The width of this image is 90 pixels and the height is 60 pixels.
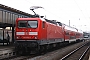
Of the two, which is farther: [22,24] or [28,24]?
[22,24]

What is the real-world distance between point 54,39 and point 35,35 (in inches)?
242

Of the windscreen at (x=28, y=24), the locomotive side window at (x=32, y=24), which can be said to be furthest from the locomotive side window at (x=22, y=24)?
the locomotive side window at (x=32, y=24)

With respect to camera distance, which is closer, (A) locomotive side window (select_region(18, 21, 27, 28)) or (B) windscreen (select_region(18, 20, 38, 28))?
(B) windscreen (select_region(18, 20, 38, 28))

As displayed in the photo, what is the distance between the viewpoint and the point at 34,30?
17.2 m

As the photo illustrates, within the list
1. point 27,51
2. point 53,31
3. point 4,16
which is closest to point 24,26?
point 27,51

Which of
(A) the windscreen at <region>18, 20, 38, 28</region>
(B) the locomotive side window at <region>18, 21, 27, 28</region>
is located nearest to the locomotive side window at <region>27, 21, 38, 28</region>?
(A) the windscreen at <region>18, 20, 38, 28</region>

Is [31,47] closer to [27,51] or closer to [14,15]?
[27,51]

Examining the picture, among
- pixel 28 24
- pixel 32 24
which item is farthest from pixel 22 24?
pixel 32 24

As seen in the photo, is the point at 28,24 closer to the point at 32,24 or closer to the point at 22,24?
the point at 32,24

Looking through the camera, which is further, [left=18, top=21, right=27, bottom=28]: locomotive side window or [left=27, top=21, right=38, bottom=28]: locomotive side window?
[left=18, top=21, right=27, bottom=28]: locomotive side window

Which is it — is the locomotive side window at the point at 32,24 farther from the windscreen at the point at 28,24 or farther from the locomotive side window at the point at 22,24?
the locomotive side window at the point at 22,24

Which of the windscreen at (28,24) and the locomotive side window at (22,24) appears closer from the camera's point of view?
the windscreen at (28,24)

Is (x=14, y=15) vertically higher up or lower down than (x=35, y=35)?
higher up

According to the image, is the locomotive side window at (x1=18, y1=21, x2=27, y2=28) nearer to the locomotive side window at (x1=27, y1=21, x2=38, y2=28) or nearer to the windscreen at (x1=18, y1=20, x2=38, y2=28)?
the windscreen at (x1=18, y1=20, x2=38, y2=28)
